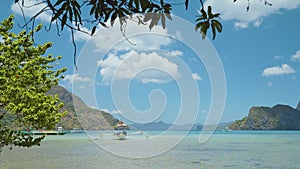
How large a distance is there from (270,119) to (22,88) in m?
109

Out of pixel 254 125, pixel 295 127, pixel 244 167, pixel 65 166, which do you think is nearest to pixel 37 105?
pixel 65 166

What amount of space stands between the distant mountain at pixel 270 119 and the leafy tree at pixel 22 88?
331 ft

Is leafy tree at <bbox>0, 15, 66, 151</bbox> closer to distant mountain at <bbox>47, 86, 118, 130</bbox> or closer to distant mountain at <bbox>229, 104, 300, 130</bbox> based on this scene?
distant mountain at <bbox>47, 86, 118, 130</bbox>

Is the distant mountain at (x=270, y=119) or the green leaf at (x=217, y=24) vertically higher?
the distant mountain at (x=270, y=119)

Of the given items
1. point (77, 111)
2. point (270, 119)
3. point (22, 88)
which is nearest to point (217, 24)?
point (22, 88)

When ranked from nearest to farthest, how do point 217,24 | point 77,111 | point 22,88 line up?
point 217,24, point 22,88, point 77,111

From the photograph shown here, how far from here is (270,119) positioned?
4309 inches

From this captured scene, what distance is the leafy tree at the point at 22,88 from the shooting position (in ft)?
20.5

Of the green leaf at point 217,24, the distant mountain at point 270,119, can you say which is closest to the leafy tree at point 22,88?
the green leaf at point 217,24

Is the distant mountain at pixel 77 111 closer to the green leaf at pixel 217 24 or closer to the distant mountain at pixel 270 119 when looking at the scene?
the green leaf at pixel 217 24

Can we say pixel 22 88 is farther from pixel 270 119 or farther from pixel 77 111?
pixel 270 119

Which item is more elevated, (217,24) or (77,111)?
(77,111)

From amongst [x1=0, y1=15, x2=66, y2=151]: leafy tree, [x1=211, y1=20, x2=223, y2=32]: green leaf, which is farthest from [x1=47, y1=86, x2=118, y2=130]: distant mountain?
[x1=211, y1=20, x2=223, y2=32]: green leaf

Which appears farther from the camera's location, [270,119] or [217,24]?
[270,119]
